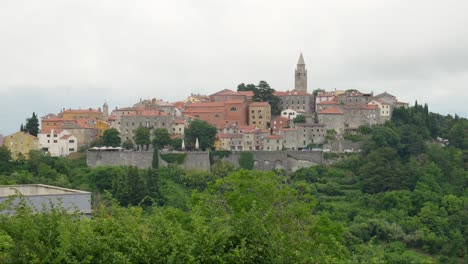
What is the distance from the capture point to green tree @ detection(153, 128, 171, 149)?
58.1 meters

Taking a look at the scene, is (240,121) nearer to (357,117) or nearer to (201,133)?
(201,133)

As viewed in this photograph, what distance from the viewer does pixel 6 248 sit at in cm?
1413

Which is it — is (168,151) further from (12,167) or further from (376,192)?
(376,192)

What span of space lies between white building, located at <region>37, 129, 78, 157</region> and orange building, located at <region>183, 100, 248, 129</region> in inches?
389

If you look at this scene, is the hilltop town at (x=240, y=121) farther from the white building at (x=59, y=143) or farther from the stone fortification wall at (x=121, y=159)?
the stone fortification wall at (x=121, y=159)

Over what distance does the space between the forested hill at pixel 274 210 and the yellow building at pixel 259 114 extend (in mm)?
7799

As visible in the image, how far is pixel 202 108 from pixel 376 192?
17.7m

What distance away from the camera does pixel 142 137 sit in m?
58.3

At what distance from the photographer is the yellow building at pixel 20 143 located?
5853 cm

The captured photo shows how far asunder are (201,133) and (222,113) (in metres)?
5.26

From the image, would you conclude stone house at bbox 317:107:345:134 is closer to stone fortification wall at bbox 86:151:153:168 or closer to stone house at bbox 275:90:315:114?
stone house at bbox 275:90:315:114

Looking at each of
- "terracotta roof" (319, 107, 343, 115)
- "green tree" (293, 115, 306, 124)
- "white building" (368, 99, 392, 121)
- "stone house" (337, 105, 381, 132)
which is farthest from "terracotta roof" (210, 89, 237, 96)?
"white building" (368, 99, 392, 121)

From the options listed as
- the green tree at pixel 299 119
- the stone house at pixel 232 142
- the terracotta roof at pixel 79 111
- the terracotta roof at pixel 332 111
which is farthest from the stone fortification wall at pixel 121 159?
the terracotta roof at pixel 332 111

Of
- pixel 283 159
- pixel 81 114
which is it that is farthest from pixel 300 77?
pixel 81 114
